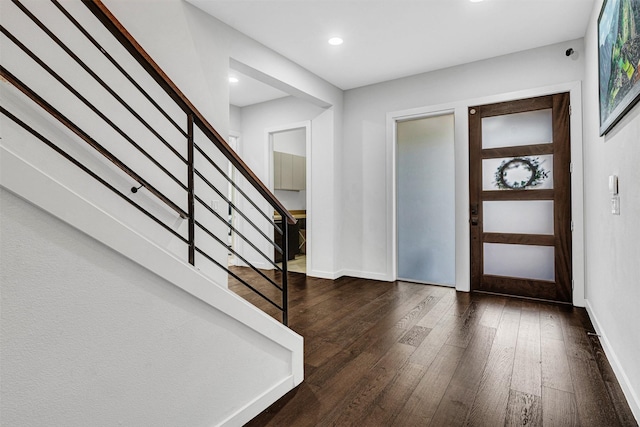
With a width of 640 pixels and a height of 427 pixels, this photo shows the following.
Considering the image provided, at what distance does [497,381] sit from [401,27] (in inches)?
117

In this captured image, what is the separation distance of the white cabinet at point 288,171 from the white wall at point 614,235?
4.18 metres

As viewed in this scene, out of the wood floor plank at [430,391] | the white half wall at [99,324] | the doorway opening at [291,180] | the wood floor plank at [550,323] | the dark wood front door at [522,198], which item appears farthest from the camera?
the doorway opening at [291,180]

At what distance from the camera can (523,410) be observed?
1.75 m

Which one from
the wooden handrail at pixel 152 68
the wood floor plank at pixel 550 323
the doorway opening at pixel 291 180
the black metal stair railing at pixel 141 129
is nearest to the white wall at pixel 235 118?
the doorway opening at pixel 291 180

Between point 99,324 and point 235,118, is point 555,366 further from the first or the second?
point 235,118

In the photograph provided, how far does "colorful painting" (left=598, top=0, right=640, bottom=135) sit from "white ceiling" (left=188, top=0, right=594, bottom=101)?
0.72m

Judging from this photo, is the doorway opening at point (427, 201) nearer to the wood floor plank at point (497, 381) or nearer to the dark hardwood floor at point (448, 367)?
the dark hardwood floor at point (448, 367)

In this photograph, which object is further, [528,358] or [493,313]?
[493,313]

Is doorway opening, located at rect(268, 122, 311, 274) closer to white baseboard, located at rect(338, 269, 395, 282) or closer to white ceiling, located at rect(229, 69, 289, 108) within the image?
white ceiling, located at rect(229, 69, 289, 108)

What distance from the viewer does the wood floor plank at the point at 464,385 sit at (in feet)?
5.57

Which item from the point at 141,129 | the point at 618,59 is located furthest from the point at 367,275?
the point at 618,59

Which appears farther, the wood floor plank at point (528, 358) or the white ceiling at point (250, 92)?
the white ceiling at point (250, 92)

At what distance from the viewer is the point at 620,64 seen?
1.88m

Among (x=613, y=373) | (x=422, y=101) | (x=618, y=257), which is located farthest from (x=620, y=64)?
(x=422, y=101)
